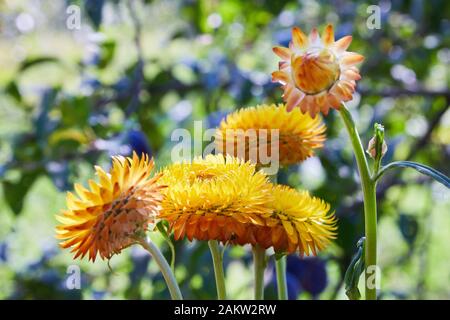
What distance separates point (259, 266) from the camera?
0.37m

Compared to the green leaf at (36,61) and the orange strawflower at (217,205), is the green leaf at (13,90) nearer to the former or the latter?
the green leaf at (36,61)

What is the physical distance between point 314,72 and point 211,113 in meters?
0.62

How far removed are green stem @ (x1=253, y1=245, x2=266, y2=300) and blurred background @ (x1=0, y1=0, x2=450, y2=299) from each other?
0.97ft

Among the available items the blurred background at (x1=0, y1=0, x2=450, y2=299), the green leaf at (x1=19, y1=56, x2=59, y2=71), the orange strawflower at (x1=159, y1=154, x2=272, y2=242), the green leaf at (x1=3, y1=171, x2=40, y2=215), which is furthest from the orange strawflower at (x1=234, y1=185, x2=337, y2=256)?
Result: the green leaf at (x1=19, y1=56, x2=59, y2=71)

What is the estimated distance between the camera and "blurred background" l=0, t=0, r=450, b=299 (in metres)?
0.90

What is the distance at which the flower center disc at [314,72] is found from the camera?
33 centimetres

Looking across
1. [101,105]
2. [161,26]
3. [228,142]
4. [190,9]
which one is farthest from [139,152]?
[161,26]

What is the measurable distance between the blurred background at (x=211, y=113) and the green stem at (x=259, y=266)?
0.30m

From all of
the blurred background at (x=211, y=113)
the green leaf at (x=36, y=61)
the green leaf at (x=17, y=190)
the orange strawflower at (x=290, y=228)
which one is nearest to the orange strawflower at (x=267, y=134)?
the orange strawflower at (x=290, y=228)

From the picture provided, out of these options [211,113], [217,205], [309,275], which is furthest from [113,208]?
[211,113]

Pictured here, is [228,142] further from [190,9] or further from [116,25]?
[116,25]

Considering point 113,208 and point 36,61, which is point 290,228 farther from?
point 36,61

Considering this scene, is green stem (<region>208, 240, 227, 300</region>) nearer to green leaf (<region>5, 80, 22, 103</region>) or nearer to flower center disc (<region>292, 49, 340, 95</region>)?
flower center disc (<region>292, 49, 340, 95</region>)
